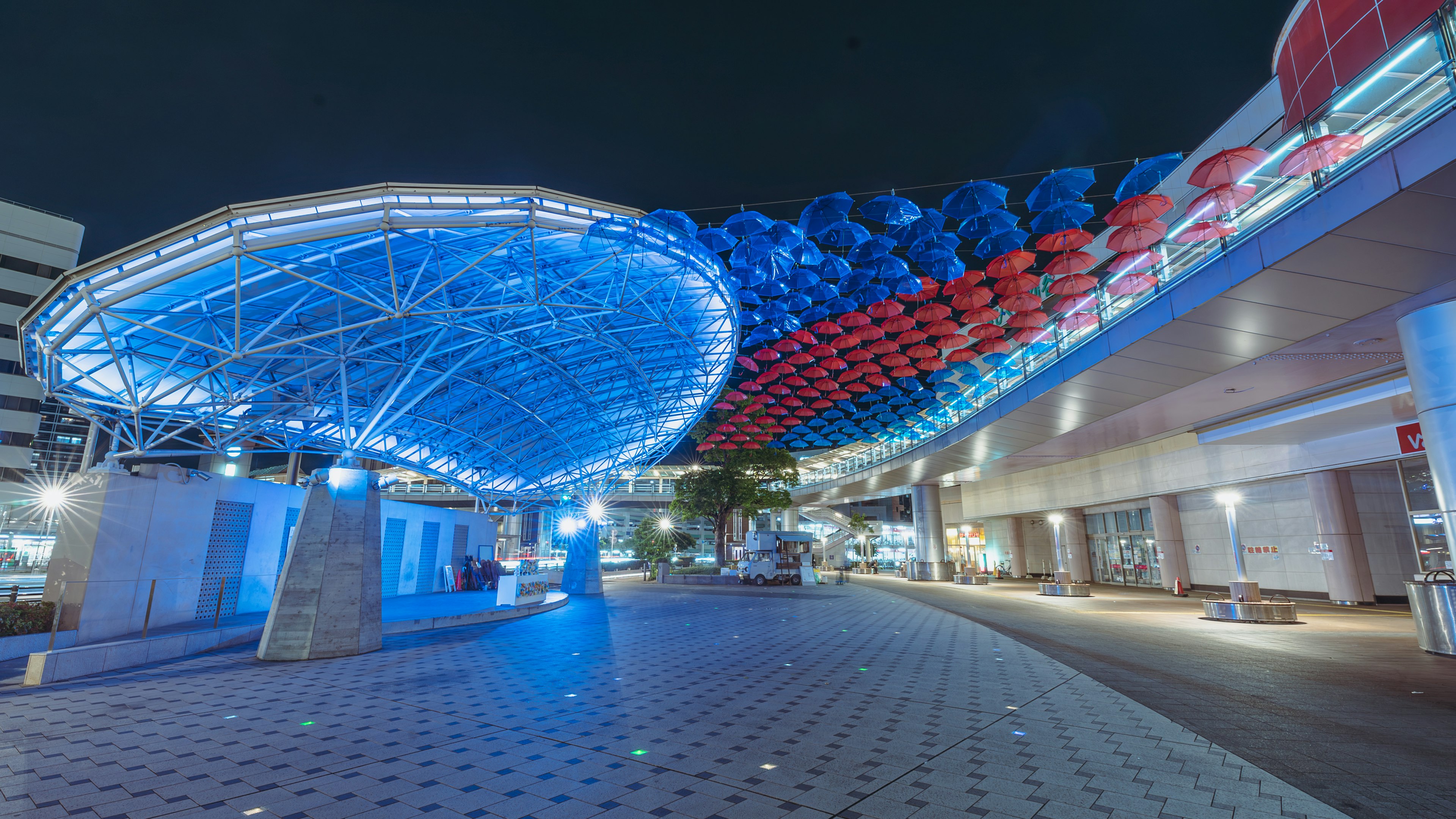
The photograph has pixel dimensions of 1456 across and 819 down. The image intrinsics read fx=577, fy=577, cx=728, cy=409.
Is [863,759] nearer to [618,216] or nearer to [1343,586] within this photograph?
[618,216]

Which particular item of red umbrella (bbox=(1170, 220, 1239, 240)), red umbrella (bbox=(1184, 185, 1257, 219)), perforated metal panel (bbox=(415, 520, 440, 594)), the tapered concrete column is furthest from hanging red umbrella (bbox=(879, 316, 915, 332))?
the tapered concrete column

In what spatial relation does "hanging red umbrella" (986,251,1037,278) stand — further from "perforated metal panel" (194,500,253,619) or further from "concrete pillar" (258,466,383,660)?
"perforated metal panel" (194,500,253,619)

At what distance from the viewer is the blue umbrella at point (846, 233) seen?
15.9 metres

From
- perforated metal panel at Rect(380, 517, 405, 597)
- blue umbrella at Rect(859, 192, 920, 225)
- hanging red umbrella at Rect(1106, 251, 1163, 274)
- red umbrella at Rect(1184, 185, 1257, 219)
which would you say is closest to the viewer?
red umbrella at Rect(1184, 185, 1257, 219)

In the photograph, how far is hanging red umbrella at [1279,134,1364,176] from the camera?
9.14 metres

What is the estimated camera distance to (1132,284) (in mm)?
14578

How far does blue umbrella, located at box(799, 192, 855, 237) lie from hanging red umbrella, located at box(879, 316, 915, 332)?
531cm

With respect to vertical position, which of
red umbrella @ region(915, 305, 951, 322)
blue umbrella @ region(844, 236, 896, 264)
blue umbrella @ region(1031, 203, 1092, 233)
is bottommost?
red umbrella @ region(915, 305, 951, 322)

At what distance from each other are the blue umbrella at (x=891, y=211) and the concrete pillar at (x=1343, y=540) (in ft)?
69.3

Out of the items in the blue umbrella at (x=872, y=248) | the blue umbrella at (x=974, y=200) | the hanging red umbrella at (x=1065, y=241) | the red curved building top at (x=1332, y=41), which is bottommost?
the hanging red umbrella at (x=1065, y=241)

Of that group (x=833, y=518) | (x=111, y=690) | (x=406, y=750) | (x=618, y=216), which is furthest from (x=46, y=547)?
(x=833, y=518)

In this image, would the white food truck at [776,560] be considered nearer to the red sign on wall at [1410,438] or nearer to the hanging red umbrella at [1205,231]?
the red sign on wall at [1410,438]

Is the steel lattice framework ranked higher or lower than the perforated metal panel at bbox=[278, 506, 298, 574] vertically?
higher

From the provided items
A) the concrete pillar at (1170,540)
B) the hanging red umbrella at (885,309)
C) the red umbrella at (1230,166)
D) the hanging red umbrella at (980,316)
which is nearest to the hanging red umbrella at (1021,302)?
the hanging red umbrella at (980,316)
